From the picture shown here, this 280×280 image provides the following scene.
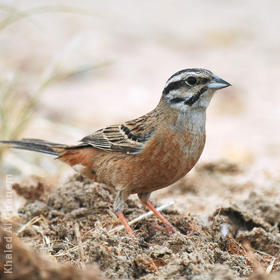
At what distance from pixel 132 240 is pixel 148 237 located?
59 centimetres

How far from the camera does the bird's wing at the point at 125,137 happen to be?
18.7 ft

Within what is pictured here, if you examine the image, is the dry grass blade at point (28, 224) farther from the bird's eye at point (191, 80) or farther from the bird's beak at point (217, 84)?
the bird's beak at point (217, 84)

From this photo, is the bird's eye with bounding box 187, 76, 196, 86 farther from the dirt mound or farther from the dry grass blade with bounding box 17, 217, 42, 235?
the dry grass blade with bounding box 17, 217, 42, 235

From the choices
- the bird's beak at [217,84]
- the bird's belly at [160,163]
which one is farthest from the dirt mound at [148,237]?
the bird's beak at [217,84]

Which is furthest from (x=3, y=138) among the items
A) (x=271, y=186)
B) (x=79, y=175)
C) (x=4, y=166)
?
(x=271, y=186)

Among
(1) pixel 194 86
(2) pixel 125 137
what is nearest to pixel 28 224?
(2) pixel 125 137

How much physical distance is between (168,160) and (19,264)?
226 cm

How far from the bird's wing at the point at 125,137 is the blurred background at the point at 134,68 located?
1.43m

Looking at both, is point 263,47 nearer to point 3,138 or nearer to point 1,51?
point 1,51

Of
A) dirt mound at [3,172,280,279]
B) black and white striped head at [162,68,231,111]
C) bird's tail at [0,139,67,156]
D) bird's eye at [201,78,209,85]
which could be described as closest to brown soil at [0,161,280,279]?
dirt mound at [3,172,280,279]

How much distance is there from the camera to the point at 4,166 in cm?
756

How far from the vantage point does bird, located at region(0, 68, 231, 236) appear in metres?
5.41

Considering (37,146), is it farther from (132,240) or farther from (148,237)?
(132,240)

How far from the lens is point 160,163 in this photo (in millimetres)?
5391
